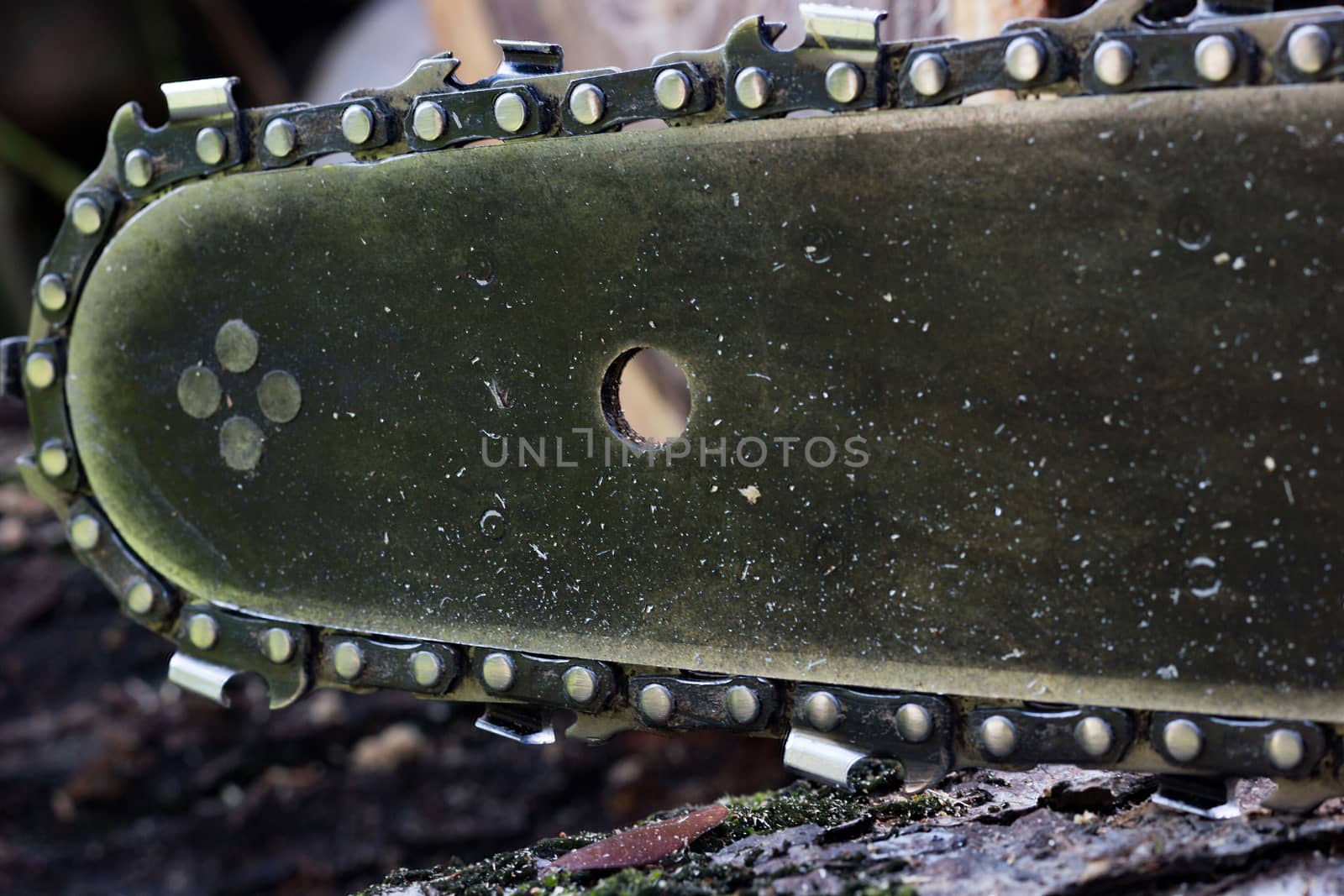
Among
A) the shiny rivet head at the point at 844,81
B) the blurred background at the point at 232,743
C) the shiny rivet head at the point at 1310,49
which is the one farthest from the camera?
the blurred background at the point at 232,743

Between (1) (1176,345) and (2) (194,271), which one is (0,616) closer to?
(2) (194,271)

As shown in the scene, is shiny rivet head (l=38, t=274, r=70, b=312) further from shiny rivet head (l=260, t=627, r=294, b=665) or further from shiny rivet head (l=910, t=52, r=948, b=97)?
shiny rivet head (l=910, t=52, r=948, b=97)

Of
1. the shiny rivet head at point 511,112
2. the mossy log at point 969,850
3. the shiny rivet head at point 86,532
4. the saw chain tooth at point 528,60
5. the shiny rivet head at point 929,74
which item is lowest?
the mossy log at point 969,850

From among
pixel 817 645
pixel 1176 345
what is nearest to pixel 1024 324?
pixel 1176 345

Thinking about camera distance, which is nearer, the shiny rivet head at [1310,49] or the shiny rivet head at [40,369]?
the shiny rivet head at [1310,49]

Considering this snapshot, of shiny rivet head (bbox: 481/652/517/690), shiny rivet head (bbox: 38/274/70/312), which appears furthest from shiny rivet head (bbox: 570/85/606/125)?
shiny rivet head (bbox: 38/274/70/312)

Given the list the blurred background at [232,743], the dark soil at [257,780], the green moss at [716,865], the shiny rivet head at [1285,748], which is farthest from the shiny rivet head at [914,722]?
the dark soil at [257,780]

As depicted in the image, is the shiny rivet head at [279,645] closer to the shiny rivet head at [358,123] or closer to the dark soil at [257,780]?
the shiny rivet head at [358,123]
